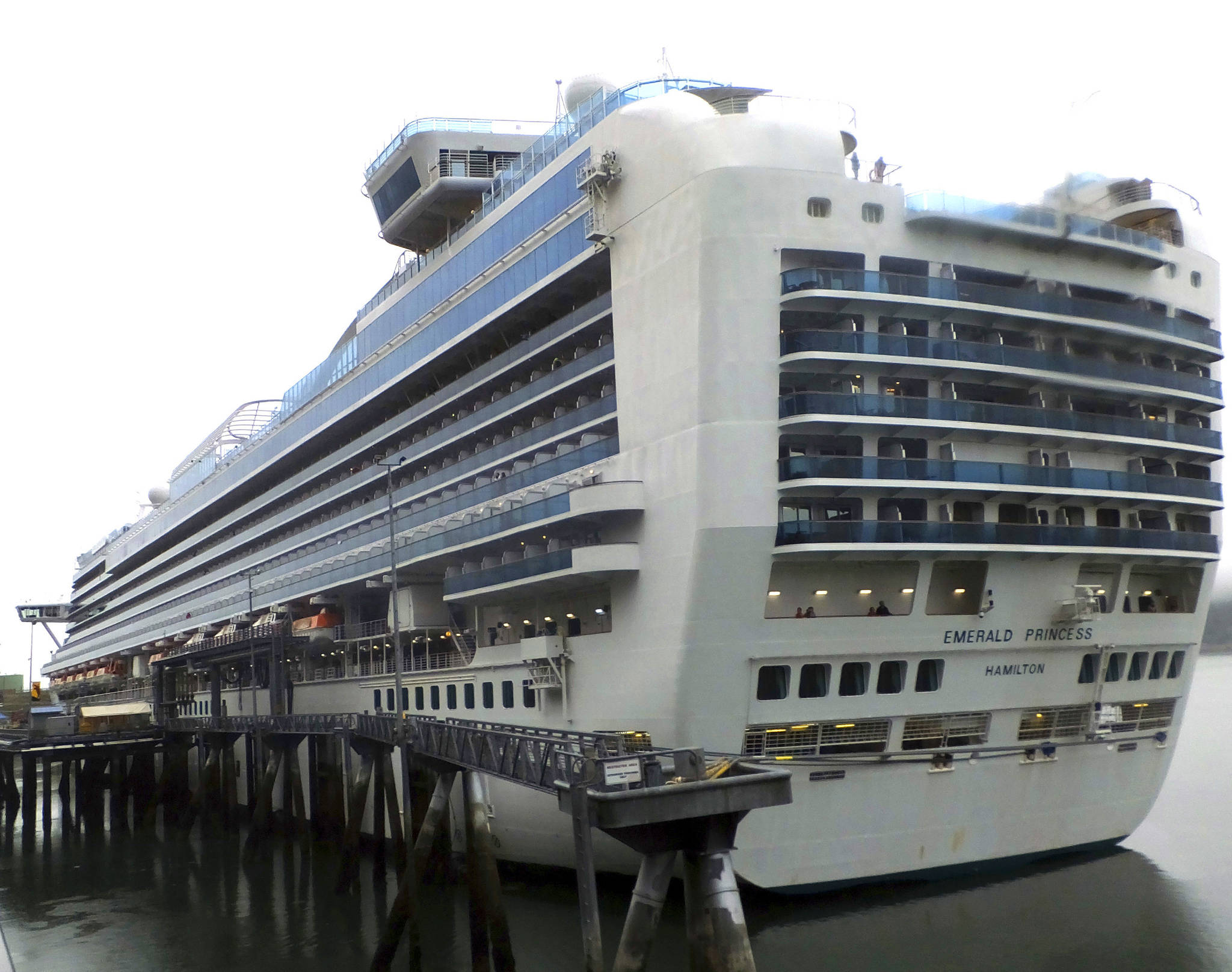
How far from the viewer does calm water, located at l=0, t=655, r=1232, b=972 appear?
26.5 metres

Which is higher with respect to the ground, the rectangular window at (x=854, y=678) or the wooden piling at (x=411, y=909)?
the rectangular window at (x=854, y=678)

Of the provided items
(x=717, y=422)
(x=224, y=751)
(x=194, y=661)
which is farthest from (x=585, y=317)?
(x=194, y=661)

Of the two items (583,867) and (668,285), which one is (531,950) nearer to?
(583,867)

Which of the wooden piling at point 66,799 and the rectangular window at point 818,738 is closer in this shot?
the rectangular window at point 818,738

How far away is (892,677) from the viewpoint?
29703 mm

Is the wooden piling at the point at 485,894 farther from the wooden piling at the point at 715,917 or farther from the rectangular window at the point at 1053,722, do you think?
the rectangular window at the point at 1053,722

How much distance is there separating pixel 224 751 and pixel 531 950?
113 feet

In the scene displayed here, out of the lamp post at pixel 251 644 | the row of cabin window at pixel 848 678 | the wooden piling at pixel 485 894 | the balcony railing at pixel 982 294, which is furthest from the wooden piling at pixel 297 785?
the balcony railing at pixel 982 294

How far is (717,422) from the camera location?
92.1 feet

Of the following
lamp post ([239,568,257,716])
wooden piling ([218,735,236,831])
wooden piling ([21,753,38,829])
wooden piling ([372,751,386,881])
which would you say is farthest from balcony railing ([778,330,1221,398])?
wooden piling ([21,753,38,829])

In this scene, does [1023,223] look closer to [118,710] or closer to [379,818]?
[379,818]

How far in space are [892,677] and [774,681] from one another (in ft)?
11.3

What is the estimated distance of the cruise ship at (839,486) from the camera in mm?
28219

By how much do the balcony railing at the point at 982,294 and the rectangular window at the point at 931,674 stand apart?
9.54 metres
